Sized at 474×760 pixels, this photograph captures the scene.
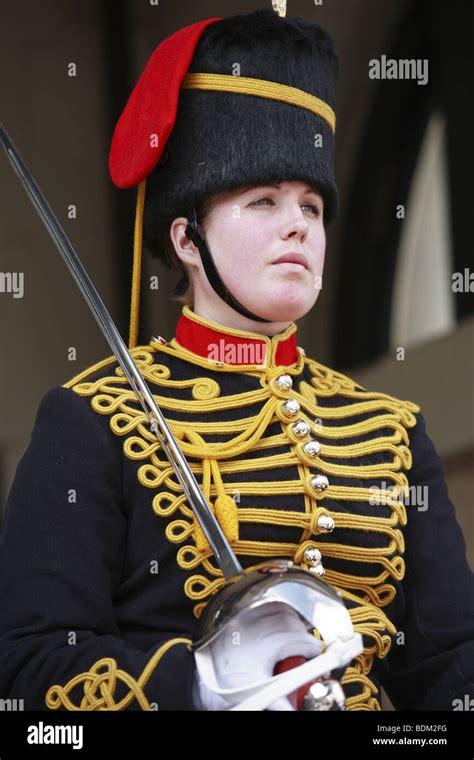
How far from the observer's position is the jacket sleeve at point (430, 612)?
203 centimetres

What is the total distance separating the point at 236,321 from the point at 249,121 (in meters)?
0.28

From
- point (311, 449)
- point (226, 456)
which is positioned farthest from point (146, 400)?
point (311, 449)

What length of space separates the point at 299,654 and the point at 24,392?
1357mm

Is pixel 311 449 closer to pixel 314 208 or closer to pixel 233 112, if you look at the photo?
pixel 314 208

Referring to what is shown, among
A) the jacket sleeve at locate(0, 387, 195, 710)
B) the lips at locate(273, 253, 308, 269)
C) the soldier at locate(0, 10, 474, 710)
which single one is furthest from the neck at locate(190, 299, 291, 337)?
the jacket sleeve at locate(0, 387, 195, 710)

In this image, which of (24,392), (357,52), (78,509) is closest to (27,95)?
(24,392)

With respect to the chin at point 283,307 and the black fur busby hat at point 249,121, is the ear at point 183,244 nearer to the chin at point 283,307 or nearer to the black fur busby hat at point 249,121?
the black fur busby hat at point 249,121

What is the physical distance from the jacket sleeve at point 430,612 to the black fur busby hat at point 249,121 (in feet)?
1.60

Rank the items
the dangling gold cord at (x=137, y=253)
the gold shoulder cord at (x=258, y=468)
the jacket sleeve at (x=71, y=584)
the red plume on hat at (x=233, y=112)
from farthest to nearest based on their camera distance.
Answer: the dangling gold cord at (x=137, y=253), the red plume on hat at (x=233, y=112), the gold shoulder cord at (x=258, y=468), the jacket sleeve at (x=71, y=584)

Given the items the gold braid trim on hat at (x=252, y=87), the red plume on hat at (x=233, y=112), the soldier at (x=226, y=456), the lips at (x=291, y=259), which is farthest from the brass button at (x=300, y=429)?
the gold braid trim on hat at (x=252, y=87)

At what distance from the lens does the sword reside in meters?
1.83

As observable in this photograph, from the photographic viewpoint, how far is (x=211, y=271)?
6.75ft

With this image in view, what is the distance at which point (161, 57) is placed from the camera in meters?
2.12

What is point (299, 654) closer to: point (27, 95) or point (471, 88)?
point (27, 95)
